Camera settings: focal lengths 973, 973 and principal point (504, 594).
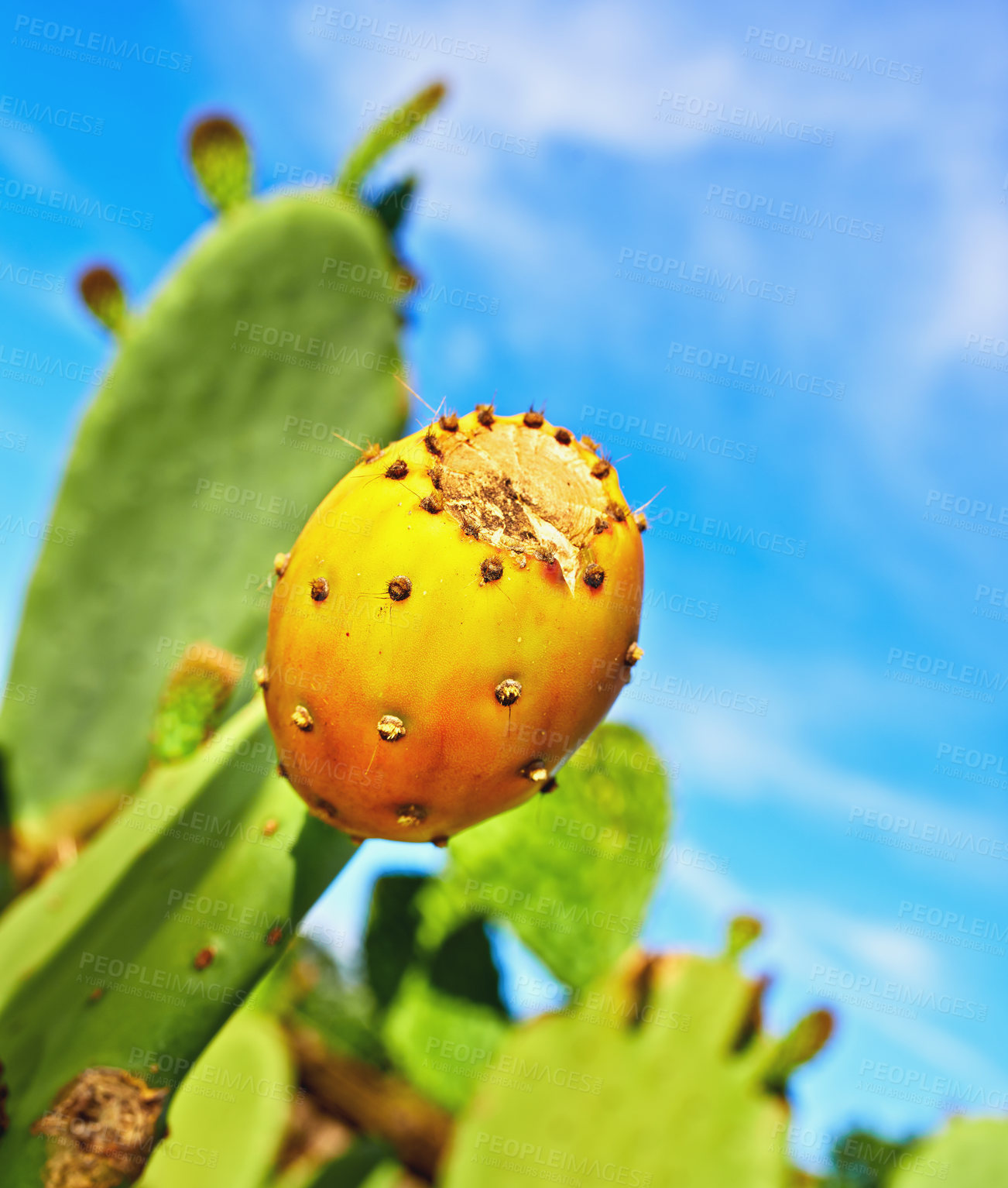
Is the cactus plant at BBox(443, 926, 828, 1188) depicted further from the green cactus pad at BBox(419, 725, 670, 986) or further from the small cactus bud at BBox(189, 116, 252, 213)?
the small cactus bud at BBox(189, 116, 252, 213)

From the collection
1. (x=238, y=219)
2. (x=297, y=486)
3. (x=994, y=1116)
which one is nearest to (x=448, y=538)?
(x=297, y=486)

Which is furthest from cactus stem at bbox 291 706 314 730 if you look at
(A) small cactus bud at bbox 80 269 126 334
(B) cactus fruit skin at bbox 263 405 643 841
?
(A) small cactus bud at bbox 80 269 126 334

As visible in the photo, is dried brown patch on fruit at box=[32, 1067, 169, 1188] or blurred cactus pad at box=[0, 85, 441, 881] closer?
dried brown patch on fruit at box=[32, 1067, 169, 1188]

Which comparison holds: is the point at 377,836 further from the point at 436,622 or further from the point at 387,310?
the point at 387,310

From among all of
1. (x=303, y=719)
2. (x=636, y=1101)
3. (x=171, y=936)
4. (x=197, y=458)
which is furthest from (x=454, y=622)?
(x=636, y=1101)

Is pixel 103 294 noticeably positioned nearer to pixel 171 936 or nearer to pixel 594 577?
pixel 171 936

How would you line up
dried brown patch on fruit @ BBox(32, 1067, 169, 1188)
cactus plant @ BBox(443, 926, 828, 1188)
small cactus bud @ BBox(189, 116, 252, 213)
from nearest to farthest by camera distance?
dried brown patch on fruit @ BBox(32, 1067, 169, 1188) < small cactus bud @ BBox(189, 116, 252, 213) < cactus plant @ BBox(443, 926, 828, 1188)

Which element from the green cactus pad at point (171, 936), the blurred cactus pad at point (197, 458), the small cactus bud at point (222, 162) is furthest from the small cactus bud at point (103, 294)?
the green cactus pad at point (171, 936)
